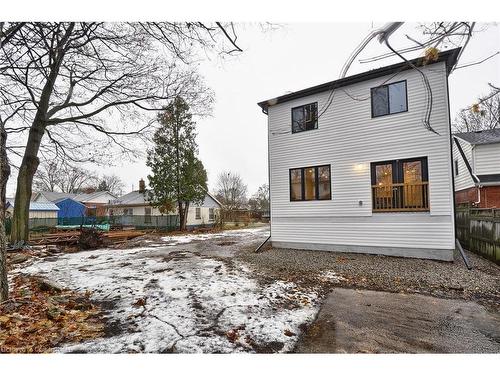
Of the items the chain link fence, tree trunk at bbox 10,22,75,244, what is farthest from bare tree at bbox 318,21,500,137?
the chain link fence

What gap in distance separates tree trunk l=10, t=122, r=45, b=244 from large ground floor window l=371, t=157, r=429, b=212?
1207cm

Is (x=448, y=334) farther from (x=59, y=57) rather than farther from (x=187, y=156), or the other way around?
(x=187, y=156)

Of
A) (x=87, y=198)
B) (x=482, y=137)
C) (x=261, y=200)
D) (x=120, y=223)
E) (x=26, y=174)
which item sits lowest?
(x=120, y=223)

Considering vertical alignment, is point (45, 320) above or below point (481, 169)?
below

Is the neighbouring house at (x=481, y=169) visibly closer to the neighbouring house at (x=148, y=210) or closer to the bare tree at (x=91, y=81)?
the bare tree at (x=91, y=81)

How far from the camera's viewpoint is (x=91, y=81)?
836cm

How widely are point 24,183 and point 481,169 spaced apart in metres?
20.8

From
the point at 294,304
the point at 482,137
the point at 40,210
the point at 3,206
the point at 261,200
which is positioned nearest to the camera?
the point at 3,206

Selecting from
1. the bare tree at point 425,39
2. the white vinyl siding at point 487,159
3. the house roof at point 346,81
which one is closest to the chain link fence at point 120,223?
the house roof at point 346,81

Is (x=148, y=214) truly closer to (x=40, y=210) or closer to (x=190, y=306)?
(x=40, y=210)

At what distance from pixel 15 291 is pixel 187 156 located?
1299cm

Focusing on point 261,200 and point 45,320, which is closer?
point 45,320

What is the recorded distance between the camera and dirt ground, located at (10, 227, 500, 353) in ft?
8.55

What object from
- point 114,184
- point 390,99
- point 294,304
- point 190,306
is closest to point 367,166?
point 390,99
